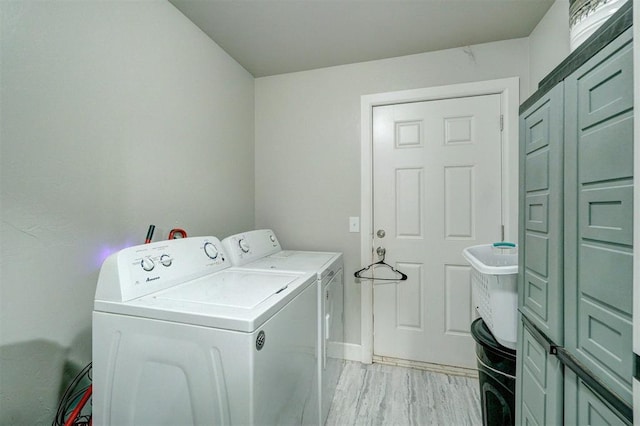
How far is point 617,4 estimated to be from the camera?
792mm

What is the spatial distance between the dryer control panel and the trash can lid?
1382 millimetres

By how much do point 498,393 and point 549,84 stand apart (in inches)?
52.0

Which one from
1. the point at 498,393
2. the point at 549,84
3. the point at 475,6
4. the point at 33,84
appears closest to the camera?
the point at 549,84

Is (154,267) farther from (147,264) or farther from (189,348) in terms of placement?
(189,348)

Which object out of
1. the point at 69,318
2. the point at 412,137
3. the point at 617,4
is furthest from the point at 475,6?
the point at 69,318

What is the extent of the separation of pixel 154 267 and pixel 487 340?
1.56 m

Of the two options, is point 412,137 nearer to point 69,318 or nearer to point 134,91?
point 134,91

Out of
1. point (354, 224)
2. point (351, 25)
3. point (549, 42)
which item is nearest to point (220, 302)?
point (354, 224)

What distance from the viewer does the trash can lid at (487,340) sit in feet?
4.09

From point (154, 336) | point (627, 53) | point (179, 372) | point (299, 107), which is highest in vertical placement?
point (299, 107)

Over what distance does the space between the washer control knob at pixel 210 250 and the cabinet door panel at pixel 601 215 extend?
149cm

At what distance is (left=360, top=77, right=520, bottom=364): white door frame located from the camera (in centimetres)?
193

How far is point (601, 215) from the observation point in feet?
2.21

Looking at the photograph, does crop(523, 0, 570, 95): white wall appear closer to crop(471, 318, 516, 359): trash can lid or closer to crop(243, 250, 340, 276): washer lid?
crop(471, 318, 516, 359): trash can lid
